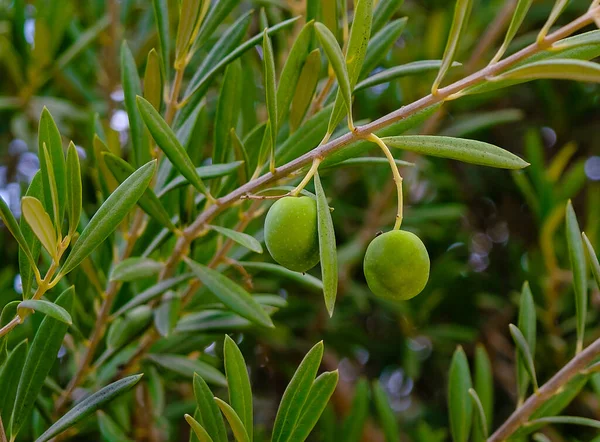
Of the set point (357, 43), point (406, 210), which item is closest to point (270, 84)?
point (357, 43)

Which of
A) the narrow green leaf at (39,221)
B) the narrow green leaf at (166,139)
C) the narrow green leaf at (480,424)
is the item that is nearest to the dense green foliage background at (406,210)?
the narrow green leaf at (480,424)

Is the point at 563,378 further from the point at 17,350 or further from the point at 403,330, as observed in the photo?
the point at 403,330

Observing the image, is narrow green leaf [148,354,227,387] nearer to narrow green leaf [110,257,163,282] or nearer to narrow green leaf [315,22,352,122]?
narrow green leaf [110,257,163,282]

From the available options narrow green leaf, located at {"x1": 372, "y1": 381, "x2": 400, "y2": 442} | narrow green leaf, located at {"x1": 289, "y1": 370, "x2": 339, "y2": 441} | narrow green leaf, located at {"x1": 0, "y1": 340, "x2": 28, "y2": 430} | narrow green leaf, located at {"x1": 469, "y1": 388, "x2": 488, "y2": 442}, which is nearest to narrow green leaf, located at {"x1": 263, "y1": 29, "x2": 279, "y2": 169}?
narrow green leaf, located at {"x1": 289, "y1": 370, "x2": 339, "y2": 441}

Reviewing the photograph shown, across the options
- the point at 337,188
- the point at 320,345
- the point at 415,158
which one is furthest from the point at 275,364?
the point at 320,345

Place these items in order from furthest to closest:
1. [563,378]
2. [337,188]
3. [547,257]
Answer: [337,188] < [547,257] < [563,378]
